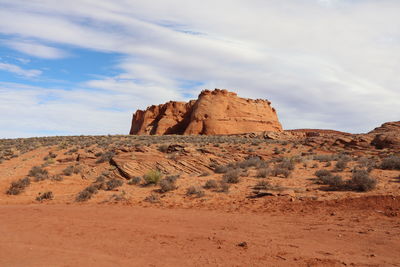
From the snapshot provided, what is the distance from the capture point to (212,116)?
5344 centimetres

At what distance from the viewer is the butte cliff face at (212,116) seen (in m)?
53.4

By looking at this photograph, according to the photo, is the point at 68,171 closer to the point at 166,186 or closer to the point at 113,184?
the point at 113,184

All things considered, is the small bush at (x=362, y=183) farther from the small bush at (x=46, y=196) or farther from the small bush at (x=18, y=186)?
the small bush at (x=18, y=186)

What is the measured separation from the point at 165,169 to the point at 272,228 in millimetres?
8843

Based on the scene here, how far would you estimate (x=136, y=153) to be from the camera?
57.0ft

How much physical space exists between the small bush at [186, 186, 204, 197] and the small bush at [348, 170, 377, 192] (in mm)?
5656

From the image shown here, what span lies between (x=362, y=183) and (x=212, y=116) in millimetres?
42743

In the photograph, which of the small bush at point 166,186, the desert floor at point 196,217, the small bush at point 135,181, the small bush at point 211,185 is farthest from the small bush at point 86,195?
the small bush at point 211,185

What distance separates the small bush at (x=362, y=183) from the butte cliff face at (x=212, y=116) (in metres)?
40.7

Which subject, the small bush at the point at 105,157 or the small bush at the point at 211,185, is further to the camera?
the small bush at the point at 105,157

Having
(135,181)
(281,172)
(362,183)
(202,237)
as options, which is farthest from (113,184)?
(362,183)

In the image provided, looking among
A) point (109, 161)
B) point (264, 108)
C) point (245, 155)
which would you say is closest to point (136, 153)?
point (109, 161)

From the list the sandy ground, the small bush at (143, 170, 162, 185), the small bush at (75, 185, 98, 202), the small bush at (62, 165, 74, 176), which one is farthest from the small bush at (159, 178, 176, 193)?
the small bush at (62, 165, 74, 176)

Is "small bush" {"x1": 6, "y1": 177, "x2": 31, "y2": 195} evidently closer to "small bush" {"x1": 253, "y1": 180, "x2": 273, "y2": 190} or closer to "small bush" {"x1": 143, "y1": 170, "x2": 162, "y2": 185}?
"small bush" {"x1": 143, "y1": 170, "x2": 162, "y2": 185}
